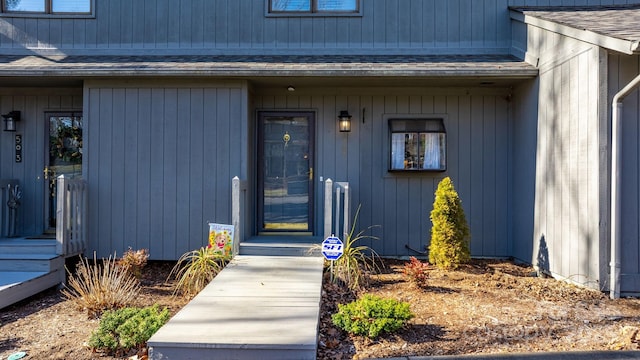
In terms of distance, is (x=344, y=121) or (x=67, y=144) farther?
(x=67, y=144)

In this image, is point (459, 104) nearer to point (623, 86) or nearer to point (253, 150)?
point (623, 86)

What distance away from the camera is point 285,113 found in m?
6.41

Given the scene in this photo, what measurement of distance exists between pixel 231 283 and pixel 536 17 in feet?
16.0

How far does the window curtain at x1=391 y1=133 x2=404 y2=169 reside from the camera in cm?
624

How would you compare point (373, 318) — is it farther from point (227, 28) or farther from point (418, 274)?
point (227, 28)

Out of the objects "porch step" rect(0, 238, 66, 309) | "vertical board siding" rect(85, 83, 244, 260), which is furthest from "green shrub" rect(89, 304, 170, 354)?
"vertical board siding" rect(85, 83, 244, 260)

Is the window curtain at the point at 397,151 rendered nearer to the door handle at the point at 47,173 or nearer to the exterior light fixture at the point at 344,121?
the exterior light fixture at the point at 344,121

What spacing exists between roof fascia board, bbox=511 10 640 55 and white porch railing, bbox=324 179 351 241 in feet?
9.90

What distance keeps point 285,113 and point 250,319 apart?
364 cm

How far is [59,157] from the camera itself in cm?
659

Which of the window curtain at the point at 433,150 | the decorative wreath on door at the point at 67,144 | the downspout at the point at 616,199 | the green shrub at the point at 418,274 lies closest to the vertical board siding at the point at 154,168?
the decorative wreath on door at the point at 67,144

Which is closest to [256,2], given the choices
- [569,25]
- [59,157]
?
[59,157]

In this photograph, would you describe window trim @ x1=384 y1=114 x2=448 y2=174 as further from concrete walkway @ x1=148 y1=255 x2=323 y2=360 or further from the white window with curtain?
concrete walkway @ x1=148 y1=255 x2=323 y2=360

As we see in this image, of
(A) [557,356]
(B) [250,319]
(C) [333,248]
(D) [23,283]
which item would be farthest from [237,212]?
(A) [557,356]
